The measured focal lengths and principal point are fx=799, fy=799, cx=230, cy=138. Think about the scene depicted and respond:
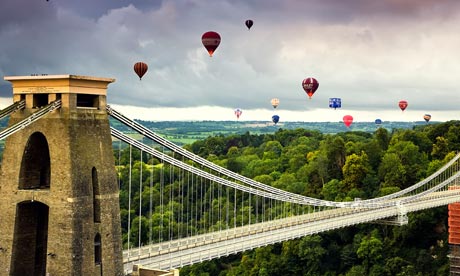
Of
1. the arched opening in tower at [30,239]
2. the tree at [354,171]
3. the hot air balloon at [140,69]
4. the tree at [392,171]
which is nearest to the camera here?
the arched opening in tower at [30,239]

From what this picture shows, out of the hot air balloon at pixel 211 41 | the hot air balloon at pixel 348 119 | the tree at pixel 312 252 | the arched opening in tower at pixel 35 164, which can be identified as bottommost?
the tree at pixel 312 252

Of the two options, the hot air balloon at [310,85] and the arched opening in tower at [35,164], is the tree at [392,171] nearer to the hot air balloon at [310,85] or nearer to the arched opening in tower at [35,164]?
the hot air balloon at [310,85]

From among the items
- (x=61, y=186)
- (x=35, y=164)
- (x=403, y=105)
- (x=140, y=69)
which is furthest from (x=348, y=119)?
(x=61, y=186)

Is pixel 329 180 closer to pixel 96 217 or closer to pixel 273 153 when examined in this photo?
pixel 273 153

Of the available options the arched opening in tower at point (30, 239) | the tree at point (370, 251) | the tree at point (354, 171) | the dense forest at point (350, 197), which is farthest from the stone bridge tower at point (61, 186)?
the tree at point (354, 171)

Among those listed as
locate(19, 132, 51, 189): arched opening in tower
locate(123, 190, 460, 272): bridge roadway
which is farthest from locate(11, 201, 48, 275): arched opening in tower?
locate(123, 190, 460, 272): bridge roadway

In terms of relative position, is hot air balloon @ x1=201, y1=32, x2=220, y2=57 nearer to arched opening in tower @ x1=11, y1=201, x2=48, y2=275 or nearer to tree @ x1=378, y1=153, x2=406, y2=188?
tree @ x1=378, y1=153, x2=406, y2=188
